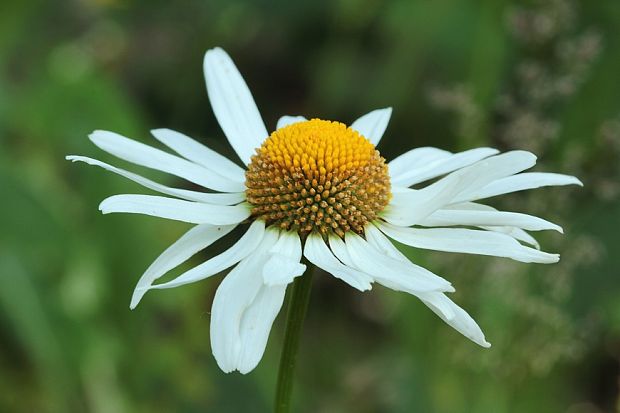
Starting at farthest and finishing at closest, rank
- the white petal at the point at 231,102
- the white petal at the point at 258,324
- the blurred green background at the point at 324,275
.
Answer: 1. the blurred green background at the point at 324,275
2. the white petal at the point at 231,102
3. the white petal at the point at 258,324

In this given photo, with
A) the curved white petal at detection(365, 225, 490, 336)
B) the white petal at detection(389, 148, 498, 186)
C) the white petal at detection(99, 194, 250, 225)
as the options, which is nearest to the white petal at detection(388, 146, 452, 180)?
the white petal at detection(389, 148, 498, 186)

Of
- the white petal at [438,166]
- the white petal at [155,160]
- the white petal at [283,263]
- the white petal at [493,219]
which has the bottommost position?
the white petal at [283,263]

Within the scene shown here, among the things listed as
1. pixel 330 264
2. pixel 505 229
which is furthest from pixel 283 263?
pixel 505 229

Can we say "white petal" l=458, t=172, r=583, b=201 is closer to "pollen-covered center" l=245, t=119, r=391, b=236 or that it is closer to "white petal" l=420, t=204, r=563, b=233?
"white petal" l=420, t=204, r=563, b=233

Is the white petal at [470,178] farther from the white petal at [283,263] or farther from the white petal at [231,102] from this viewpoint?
the white petal at [231,102]

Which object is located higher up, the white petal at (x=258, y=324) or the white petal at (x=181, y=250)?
the white petal at (x=181, y=250)

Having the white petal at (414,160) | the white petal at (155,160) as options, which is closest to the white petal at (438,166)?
the white petal at (414,160)
